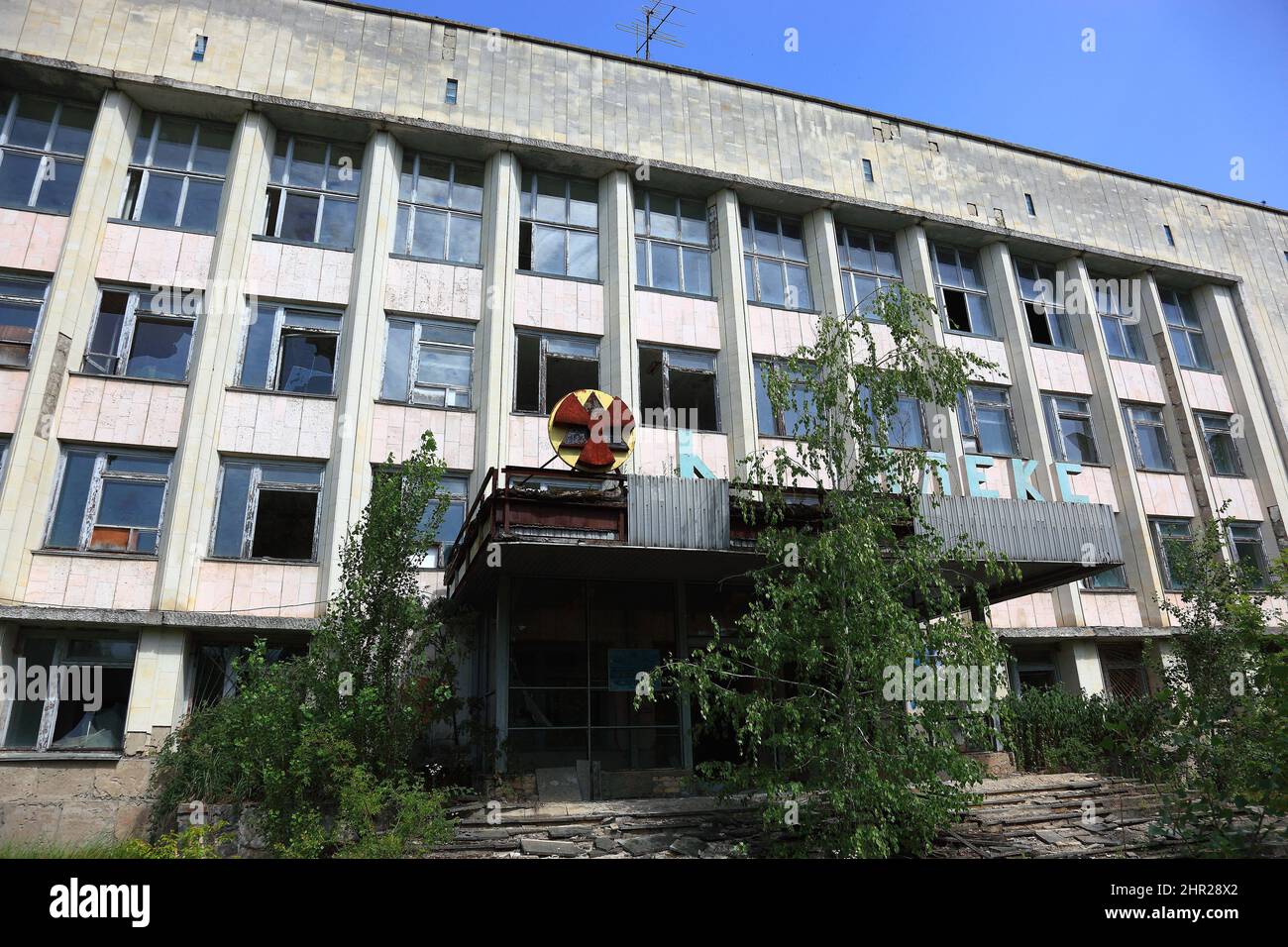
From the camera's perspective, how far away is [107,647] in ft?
52.0

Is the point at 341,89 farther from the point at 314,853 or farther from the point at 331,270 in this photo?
the point at 314,853

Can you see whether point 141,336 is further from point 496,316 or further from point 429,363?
point 496,316

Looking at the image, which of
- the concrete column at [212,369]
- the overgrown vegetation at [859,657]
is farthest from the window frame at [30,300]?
the overgrown vegetation at [859,657]

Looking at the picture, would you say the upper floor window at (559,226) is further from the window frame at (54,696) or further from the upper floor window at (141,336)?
the window frame at (54,696)

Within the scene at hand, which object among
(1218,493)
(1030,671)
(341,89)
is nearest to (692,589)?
(1030,671)

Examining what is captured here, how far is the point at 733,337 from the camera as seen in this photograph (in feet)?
69.7

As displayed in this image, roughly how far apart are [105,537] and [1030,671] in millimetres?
22183

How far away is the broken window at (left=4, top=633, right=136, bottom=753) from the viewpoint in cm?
1502

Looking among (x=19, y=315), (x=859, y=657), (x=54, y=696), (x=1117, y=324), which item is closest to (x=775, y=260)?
(x=1117, y=324)

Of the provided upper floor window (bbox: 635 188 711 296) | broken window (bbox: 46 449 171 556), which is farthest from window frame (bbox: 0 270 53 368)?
upper floor window (bbox: 635 188 711 296)

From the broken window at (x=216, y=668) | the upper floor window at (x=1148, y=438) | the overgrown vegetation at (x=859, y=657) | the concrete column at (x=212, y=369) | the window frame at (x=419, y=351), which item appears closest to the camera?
the overgrown vegetation at (x=859, y=657)

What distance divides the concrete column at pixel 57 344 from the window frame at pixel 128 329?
5.3 inches

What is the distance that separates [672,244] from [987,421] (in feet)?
33.9

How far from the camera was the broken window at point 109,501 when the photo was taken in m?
16.4
